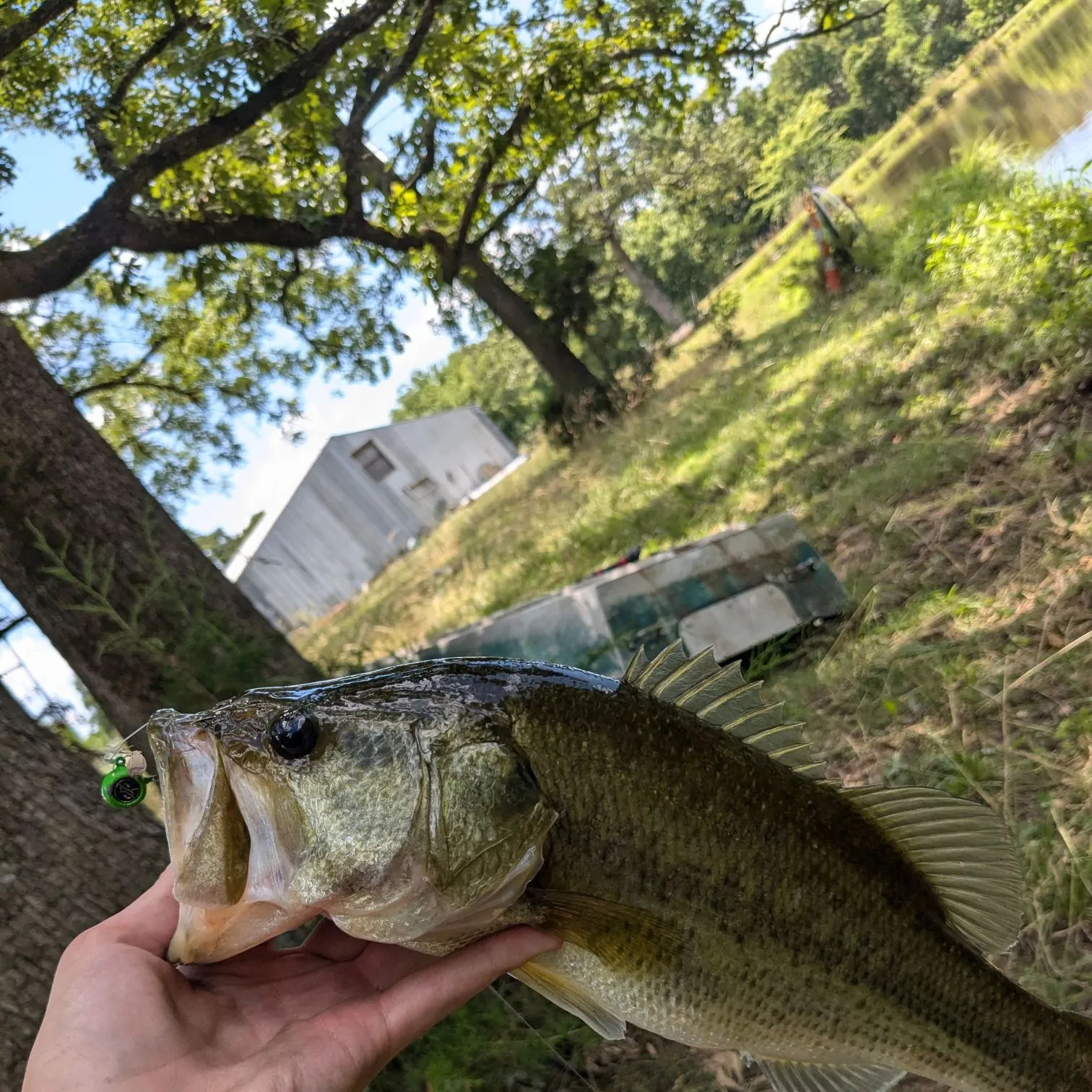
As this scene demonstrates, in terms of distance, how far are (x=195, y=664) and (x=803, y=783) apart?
9.50 feet

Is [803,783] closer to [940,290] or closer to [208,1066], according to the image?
[208,1066]

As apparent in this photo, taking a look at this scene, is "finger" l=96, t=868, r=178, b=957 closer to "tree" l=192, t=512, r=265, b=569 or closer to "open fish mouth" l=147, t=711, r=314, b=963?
"open fish mouth" l=147, t=711, r=314, b=963

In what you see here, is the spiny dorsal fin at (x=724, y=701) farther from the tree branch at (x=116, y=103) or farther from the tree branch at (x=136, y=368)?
the tree branch at (x=136, y=368)

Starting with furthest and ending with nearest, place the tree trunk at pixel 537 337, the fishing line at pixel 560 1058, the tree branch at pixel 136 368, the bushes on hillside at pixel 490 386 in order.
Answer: the bushes on hillside at pixel 490 386 → the tree trunk at pixel 537 337 → the tree branch at pixel 136 368 → the fishing line at pixel 560 1058

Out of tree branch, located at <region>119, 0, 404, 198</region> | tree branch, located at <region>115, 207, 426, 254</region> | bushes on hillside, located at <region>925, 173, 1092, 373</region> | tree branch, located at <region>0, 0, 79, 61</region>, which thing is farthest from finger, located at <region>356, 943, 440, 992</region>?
tree branch, located at <region>115, 207, 426, 254</region>

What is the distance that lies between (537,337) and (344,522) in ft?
49.5

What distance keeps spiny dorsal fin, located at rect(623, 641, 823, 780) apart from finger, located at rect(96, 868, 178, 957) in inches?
47.0

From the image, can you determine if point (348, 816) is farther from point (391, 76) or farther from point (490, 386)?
point (490, 386)

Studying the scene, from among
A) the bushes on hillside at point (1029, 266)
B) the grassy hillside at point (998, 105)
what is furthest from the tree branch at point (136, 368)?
the grassy hillside at point (998, 105)

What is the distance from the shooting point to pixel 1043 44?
2136 centimetres

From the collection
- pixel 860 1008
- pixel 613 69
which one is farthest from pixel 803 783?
pixel 613 69

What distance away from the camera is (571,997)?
1.79 m

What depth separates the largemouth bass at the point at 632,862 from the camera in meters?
1.56

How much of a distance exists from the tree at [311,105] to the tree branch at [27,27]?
16 mm
